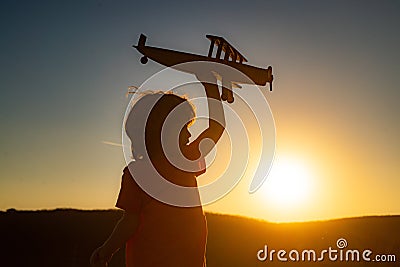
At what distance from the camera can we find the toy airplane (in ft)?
11.6

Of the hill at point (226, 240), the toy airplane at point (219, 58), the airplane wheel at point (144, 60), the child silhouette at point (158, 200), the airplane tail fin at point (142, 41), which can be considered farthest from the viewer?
the hill at point (226, 240)

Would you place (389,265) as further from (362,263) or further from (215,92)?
(215,92)

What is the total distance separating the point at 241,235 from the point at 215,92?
40.5 feet

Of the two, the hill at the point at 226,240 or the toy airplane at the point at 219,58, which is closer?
the toy airplane at the point at 219,58

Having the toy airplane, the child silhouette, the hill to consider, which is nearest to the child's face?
the child silhouette

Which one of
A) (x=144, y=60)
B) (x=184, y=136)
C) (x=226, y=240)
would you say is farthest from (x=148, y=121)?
(x=226, y=240)

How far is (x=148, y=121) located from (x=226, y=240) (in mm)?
12534

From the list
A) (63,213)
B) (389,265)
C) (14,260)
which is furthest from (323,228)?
(63,213)

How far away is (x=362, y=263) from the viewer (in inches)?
452

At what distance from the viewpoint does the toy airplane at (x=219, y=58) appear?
139 inches

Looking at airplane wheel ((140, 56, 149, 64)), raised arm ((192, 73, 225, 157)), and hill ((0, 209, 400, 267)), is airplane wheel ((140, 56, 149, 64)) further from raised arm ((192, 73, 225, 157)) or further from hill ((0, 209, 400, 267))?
hill ((0, 209, 400, 267))

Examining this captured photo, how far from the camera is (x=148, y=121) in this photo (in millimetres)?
2689

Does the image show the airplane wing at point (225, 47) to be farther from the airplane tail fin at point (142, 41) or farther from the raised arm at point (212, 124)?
the raised arm at point (212, 124)

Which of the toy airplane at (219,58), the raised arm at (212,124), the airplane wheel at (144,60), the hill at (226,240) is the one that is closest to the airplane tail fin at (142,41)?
the toy airplane at (219,58)
